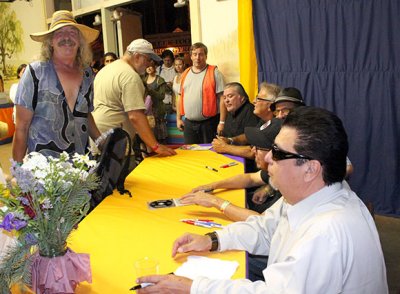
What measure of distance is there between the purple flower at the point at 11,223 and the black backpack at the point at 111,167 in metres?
1.19

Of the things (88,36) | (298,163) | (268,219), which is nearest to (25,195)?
(298,163)

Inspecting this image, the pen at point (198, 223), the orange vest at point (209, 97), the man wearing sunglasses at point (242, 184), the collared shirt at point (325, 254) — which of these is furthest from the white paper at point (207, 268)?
the orange vest at point (209, 97)

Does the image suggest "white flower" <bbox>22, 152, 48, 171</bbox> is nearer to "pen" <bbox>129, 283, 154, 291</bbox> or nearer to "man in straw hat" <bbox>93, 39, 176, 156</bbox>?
"pen" <bbox>129, 283, 154, 291</bbox>

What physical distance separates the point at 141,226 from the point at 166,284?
0.60m

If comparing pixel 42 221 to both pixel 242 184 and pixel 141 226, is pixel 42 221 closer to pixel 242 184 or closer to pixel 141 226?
pixel 141 226

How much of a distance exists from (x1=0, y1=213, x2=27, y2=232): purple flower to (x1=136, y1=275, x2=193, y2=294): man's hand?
0.40 meters

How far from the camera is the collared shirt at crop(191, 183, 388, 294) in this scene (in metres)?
1.08

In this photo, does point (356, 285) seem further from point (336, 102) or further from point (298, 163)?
point (336, 102)

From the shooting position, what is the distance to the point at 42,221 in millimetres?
1178

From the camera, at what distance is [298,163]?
1.25 m

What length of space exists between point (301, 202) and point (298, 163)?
0.39 feet

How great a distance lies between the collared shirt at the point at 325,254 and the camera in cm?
108

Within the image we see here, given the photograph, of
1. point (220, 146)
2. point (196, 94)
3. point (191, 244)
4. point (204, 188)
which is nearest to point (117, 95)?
point (220, 146)

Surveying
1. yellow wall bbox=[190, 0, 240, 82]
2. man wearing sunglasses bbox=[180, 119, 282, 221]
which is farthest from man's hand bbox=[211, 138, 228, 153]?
yellow wall bbox=[190, 0, 240, 82]
